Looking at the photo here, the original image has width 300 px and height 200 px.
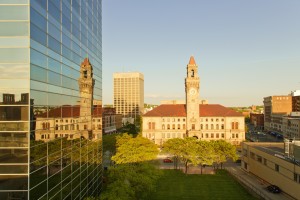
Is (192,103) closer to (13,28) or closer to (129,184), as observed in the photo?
(129,184)

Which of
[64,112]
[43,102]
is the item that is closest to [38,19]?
[43,102]

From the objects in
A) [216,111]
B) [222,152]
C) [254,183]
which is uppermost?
[216,111]

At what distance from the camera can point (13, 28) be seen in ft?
59.5

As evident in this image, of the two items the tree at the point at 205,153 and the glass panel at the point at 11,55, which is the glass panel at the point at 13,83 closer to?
the glass panel at the point at 11,55

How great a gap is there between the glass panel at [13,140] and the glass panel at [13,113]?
1029mm

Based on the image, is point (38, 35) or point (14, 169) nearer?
point (14, 169)

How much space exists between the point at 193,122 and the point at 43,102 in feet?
317

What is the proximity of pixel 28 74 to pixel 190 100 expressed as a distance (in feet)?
322

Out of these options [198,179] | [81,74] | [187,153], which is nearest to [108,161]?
[187,153]

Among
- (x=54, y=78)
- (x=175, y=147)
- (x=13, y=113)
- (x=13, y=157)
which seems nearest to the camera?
(x=13, y=157)

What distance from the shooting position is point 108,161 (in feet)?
247

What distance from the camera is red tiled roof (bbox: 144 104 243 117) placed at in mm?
114875

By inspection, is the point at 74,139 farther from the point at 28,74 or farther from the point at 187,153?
the point at 187,153

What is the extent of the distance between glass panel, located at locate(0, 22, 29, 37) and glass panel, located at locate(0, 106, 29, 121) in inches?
196
